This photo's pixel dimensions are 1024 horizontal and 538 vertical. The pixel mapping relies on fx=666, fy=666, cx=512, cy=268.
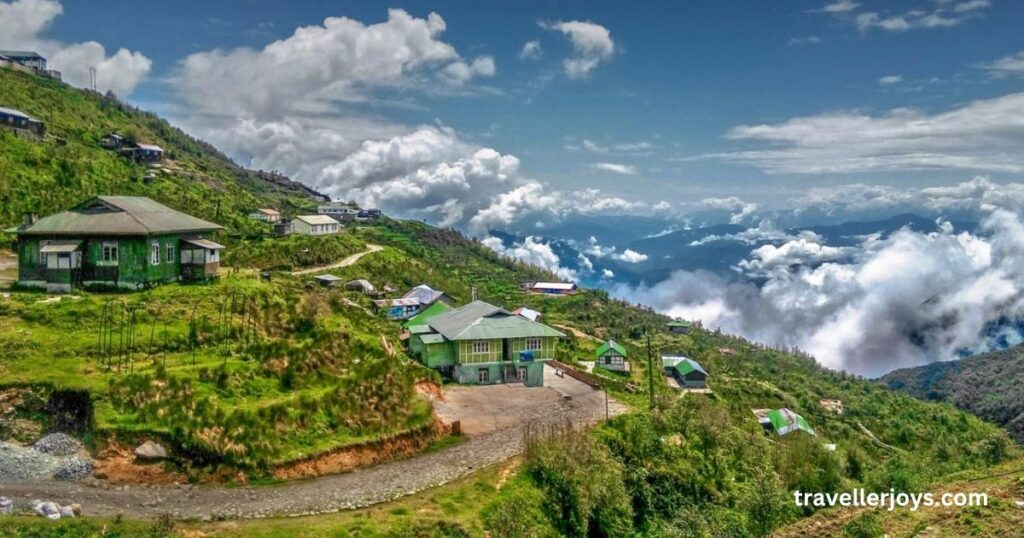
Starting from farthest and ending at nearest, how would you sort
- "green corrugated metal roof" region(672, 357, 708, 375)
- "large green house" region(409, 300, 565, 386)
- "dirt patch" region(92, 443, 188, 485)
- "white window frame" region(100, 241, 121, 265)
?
"green corrugated metal roof" region(672, 357, 708, 375) → "large green house" region(409, 300, 565, 386) → "white window frame" region(100, 241, 121, 265) → "dirt patch" region(92, 443, 188, 485)

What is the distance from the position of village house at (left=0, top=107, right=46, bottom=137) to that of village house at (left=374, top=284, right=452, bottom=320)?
46052 mm

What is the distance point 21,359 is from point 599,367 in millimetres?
45354

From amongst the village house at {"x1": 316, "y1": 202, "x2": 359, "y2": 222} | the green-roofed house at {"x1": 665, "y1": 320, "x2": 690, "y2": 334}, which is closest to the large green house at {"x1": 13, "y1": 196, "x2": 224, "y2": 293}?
the green-roofed house at {"x1": 665, "y1": 320, "x2": 690, "y2": 334}

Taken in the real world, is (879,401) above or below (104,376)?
below

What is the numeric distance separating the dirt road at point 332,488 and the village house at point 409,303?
31.7 m

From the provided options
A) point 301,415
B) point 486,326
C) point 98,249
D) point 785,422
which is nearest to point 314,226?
point 486,326

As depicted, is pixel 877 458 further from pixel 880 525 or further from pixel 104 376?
pixel 104 376

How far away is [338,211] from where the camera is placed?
5389 inches

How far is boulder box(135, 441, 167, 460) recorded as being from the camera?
18.8 metres

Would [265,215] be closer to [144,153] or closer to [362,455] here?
[144,153]

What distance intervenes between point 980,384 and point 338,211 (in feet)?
381

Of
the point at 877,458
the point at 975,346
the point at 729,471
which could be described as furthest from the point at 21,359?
the point at 975,346

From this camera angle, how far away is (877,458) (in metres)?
55.4

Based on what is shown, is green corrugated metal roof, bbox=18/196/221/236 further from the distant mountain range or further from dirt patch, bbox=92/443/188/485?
the distant mountain range
